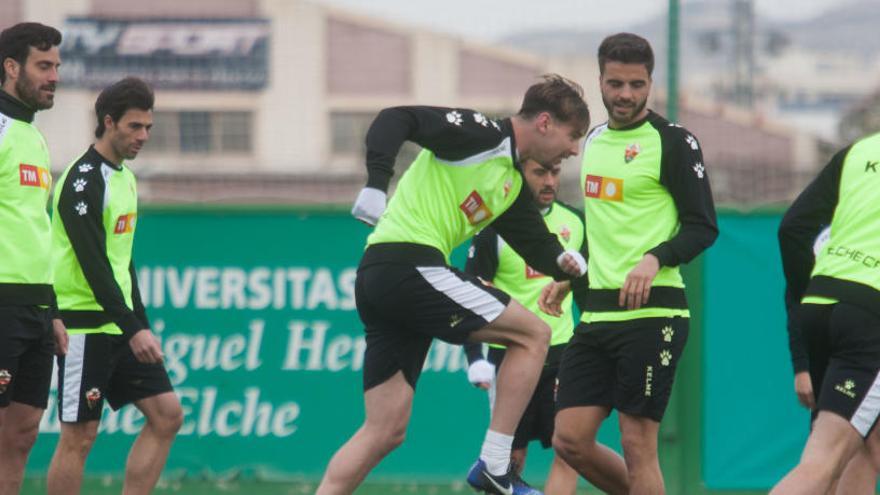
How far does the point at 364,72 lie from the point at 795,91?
82.1m

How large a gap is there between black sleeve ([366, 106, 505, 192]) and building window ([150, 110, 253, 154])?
6.62 meters

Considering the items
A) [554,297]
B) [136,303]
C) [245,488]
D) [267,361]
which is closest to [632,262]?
[554,297]

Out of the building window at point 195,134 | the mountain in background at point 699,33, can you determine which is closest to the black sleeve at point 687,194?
the mountain in background at point 699,33

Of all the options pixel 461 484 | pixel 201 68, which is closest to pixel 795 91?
pixel 201 68

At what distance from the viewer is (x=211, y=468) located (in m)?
10.2

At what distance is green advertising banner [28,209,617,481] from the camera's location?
10195 mm

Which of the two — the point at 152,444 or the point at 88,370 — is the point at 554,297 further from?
the point at 88,370

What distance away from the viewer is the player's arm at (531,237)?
7.11 metres

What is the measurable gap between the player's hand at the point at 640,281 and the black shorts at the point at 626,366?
18 cm

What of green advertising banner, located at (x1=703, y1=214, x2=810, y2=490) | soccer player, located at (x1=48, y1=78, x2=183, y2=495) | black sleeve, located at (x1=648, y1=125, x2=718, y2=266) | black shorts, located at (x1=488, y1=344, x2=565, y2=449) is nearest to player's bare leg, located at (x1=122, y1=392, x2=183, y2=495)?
soccer player, located at (x1=48, y1=78, x2=183, y2=495)

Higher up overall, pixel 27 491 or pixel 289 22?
pixel 289 22

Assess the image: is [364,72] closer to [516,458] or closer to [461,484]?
[461,484]

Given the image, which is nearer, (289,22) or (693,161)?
(693,161)

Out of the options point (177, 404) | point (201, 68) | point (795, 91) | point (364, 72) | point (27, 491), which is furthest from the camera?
point (795, 91)
